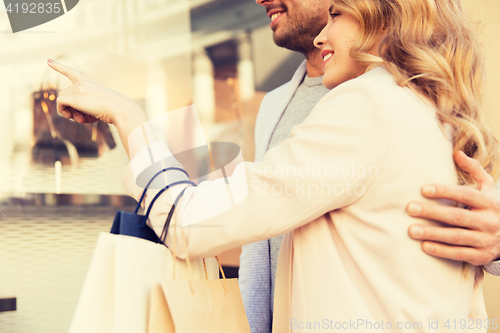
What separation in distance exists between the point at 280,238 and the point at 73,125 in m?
0.66

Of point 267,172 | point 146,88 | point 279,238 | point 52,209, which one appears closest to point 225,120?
point 146,88

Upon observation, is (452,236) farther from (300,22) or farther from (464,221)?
(300,22)

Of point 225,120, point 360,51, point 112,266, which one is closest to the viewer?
point 112,266

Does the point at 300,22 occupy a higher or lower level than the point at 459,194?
higher

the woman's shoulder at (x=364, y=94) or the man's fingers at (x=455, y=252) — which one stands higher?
the woman's shoulder at (x=364, y=94)

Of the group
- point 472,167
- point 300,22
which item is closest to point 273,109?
point 300,22

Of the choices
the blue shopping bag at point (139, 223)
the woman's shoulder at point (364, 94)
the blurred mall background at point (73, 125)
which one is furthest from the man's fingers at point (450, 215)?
the blurred mall background at point (73, 125)

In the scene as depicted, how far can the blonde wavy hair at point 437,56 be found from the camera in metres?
0.63

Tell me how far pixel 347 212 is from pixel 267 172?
0.16 m

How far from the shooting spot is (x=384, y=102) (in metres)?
0.57

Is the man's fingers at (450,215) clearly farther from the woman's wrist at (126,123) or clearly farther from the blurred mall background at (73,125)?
the blurred mall background at (73,125)

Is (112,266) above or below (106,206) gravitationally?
below

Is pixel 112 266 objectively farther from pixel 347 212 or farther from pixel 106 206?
pixel 106 206

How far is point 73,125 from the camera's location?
0.94 m
